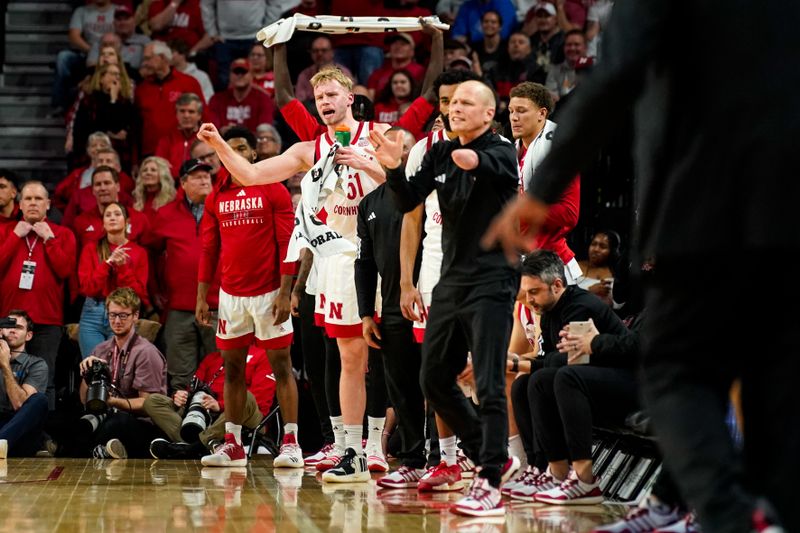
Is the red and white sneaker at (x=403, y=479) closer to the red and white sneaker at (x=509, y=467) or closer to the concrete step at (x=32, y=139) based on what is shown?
Answer: the red and white sneaker at (x=509, y=467)

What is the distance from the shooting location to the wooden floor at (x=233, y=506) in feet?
15.6

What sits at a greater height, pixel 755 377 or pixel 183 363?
pixel 755 377

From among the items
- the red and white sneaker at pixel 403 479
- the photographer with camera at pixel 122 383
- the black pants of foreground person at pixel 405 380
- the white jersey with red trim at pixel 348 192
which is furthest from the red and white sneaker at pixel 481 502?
the photographer with camera at pixel 122 383

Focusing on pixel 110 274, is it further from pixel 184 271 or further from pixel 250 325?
pixel 250 325

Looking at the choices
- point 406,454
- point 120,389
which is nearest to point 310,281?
point 406,454

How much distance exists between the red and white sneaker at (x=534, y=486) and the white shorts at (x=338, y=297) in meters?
1.35

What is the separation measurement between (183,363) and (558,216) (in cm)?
422

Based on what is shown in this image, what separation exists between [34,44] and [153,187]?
4.42 m

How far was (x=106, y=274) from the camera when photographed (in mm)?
9398

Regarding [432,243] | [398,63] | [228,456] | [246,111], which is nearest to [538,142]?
[432,243]

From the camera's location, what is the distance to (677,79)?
274cm

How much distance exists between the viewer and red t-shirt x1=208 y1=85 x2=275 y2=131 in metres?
11.8

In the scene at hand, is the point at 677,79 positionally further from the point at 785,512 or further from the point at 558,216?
the point at 558,216

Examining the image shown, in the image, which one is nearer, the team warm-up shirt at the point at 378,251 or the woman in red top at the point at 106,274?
the team warm-up shirt at the point at 378,251
